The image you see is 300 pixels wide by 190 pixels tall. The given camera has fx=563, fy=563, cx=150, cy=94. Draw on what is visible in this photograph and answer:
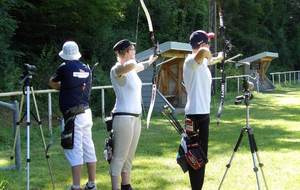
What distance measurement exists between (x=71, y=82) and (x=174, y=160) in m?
3.62

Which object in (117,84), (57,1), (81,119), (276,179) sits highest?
(57,1)

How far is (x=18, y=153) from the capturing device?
8367 mm

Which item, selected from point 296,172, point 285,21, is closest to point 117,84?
point 296,172

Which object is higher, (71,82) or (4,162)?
(71,82)

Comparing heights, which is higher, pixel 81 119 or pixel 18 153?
pixel 81 119

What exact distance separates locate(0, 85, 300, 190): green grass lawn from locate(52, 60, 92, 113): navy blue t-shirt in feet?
5.00

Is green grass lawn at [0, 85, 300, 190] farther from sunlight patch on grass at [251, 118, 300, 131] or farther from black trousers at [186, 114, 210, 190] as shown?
black trousers at [186, 114, 210, 190]

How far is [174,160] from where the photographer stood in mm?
9555

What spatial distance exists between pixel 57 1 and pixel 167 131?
7.62 metres

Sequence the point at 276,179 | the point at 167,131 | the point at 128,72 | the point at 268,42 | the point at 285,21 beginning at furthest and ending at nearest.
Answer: the point at 285,21 < the point at 268,42 < the point at 167,131 < the point at 276,179 < the point at 128,72

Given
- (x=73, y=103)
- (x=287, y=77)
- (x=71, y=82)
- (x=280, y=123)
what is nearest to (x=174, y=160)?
(x=73, y=103)

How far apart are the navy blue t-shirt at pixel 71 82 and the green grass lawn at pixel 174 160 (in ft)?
5.00

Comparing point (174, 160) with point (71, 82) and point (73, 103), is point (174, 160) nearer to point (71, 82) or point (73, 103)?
point (73, 103)

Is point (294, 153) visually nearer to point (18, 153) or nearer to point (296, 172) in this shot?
point (296, 172)
